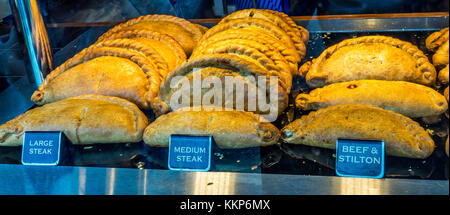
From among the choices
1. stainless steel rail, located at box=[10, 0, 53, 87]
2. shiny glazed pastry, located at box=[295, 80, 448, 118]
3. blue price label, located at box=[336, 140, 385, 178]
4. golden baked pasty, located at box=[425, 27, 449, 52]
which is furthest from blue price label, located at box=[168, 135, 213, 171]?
golden baked pasty, located at box=[425, 27, 449, 52]

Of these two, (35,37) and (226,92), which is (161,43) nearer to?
(35,37)

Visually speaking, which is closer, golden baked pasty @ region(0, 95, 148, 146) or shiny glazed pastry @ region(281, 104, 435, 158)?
shiny glazed pastry @ region(281, 104, 435, 158)

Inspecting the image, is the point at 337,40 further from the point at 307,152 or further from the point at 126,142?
the point at 126,142

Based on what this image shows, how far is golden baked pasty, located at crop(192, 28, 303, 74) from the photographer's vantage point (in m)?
1.64

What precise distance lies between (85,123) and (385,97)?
102 cm

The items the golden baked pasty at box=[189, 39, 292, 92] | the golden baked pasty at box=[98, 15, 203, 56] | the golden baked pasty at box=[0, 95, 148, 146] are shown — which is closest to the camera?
the golden baked pasty at box=[0, 95, 148, 146]

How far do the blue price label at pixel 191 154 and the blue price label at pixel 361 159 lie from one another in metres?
0.37

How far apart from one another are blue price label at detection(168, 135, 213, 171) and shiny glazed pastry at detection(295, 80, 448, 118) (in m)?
0.47

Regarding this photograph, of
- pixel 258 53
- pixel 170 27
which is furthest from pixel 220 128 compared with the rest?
pixel 170 27

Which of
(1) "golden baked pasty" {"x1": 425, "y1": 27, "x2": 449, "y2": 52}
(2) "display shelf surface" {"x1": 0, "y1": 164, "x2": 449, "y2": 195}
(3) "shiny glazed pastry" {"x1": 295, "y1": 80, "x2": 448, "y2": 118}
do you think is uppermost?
(1) "golden baked pasty" {"x1": 425, "y1": 27, "x2": 449, "y2": 52}

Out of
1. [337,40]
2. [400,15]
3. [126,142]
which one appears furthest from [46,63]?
[400,15]

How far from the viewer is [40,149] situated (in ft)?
4.15

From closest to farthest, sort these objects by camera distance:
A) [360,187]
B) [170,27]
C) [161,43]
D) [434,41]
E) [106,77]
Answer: [360,187], [106,77], [434,41], [161,43], [170,27]

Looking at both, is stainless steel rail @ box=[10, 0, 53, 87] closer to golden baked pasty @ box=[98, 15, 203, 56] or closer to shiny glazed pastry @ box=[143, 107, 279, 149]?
golden baked pasty @ box=[98, 15, 203, 56]
